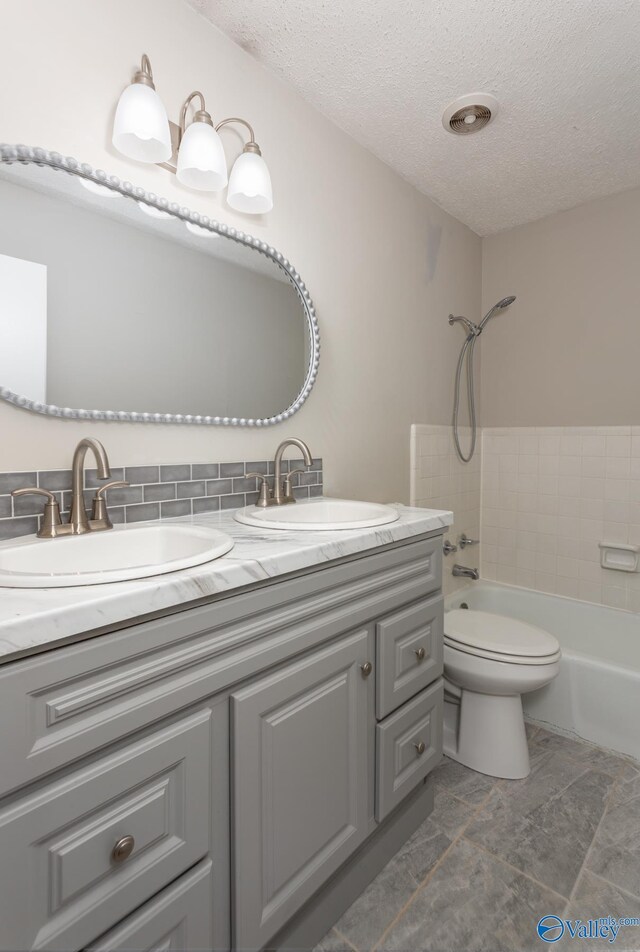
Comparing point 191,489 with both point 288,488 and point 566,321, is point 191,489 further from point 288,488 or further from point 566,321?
point 566,321

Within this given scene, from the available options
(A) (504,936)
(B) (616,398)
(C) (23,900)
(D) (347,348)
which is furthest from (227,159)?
(A) (504,936)

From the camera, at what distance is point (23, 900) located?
0.62 metres

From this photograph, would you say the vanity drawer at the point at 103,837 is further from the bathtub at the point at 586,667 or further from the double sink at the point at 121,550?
the bathtub at the point at 586,667

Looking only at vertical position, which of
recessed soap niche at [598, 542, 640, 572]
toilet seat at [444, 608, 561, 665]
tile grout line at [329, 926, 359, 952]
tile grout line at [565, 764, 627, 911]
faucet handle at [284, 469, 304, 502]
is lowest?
tile grout line at [329, 926, 359, 952]

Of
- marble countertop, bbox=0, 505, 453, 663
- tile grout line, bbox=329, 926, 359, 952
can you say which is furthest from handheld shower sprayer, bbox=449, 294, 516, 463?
tile grout line, bbox=329, 926, 359, 952

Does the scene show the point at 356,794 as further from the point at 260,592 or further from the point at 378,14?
the point at 378,14

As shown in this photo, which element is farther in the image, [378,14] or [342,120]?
[342,120]

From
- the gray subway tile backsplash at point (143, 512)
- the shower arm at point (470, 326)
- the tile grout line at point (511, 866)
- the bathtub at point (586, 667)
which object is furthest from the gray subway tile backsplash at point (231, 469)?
the shower arm at point (470, 326)

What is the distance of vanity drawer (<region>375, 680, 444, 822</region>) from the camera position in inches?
48.6

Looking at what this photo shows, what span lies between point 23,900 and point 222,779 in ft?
1.03

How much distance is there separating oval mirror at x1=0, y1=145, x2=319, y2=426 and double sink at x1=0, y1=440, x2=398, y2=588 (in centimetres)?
30

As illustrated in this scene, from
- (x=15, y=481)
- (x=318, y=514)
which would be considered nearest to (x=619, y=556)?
(x=318, y=514)

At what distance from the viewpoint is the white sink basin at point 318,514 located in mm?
1229

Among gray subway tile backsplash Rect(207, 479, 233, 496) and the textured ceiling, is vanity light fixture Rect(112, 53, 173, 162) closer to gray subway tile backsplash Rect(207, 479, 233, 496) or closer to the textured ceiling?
the textured ceiling
